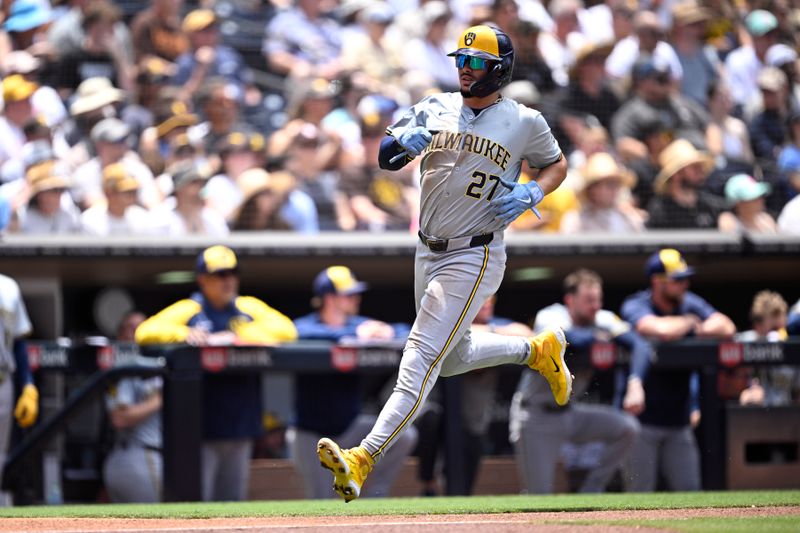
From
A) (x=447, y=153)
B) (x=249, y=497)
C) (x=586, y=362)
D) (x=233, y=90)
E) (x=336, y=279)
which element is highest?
(x=233, y=90)

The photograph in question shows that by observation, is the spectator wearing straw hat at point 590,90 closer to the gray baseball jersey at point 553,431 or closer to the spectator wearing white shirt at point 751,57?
the spectator wearing white shirt at point 751,57

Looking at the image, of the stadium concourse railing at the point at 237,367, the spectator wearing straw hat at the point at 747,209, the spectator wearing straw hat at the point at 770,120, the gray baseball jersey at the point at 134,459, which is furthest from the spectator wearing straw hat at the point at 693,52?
the gray baseball jersey at the point at 134,459

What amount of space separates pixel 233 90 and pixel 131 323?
2290 millimetres

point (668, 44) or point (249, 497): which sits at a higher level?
point (668, 44)

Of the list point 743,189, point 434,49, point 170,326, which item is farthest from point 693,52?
point 170,326

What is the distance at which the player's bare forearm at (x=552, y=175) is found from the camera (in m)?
5.55

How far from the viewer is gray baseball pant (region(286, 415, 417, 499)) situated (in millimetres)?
7527

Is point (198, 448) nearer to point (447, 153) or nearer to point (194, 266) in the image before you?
point (194, 266)

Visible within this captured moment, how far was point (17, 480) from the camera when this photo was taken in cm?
732

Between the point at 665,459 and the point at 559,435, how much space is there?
71 centimetres

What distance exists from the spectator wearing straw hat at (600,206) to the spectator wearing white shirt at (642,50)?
2.02m

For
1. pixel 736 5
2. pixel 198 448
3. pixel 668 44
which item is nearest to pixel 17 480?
pixel 198 448

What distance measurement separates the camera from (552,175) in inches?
220

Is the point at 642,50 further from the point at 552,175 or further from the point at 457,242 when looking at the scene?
the point at 457,242
